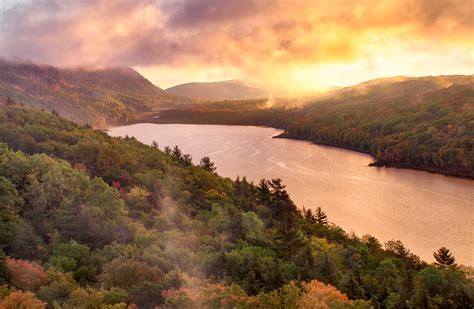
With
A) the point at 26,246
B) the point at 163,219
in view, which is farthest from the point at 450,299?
the point at 26,246

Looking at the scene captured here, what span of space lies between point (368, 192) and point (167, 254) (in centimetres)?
5748

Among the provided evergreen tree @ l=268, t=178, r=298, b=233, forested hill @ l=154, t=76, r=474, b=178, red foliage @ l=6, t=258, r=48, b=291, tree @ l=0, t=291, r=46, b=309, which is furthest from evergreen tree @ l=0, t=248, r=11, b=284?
forested hill @ l=154, t=76, r=474, b=178

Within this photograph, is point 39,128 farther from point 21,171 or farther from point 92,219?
point 92,219

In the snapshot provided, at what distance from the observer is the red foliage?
83.1ft

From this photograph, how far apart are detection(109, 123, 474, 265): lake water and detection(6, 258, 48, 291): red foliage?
142ft

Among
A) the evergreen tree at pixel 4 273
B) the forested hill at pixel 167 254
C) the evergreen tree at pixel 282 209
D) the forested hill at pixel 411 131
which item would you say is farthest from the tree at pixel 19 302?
the forested hill at pixel 411 131

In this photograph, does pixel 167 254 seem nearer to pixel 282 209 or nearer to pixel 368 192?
pixel 282 209

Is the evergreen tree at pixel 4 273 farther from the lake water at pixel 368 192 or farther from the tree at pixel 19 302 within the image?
the lake water at pixel 368 192

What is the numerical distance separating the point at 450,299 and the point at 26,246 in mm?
32471

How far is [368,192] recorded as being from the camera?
274 feet

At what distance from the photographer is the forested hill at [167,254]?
2584cm

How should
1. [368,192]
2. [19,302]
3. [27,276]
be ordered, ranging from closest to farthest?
[19,302] < [27,276] < [368,192]

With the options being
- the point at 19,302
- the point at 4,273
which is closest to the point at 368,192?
the point at 4,273

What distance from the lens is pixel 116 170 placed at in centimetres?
6172
